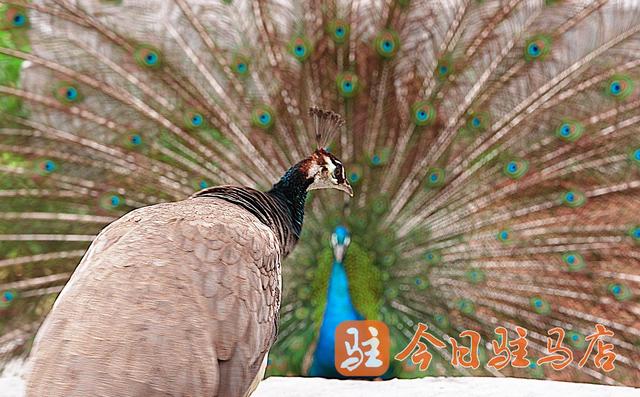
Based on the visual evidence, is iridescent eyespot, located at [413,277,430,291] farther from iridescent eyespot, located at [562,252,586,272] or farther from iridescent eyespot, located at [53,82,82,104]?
iridescent eyespot, located at [53,82,82,104]

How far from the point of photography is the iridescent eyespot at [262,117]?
1.82 m

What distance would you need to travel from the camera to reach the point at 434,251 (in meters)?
1.96

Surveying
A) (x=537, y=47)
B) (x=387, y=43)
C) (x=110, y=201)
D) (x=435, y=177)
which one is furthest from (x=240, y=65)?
(x=537, y=47)

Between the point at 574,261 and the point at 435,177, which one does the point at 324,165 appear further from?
the point at 574,261

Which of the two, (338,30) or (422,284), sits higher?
(338,30)

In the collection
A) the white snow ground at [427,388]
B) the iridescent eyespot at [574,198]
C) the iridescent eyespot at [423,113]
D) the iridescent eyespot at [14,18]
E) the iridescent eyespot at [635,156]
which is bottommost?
the white snow ground at [427,388]

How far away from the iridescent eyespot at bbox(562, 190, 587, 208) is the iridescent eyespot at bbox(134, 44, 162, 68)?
1.28 metres

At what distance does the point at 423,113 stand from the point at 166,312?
130 centimetres

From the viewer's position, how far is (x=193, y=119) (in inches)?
70.4

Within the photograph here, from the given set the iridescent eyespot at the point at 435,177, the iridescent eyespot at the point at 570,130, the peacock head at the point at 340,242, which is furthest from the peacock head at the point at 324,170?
the iridescent eyespot at the point at 570,130

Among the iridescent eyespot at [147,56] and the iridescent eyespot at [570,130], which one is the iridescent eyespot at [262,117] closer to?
the iridescent eyespot at [147,56]

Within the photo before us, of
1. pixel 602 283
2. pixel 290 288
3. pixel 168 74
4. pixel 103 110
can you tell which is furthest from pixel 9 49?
pixel 602 283

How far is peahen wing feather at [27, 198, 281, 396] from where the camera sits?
0.69m

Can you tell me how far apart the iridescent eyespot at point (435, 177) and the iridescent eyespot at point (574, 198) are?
37cm
